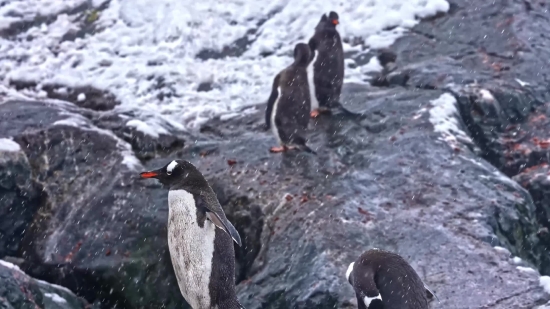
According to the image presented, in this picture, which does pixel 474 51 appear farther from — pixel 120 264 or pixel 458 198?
pixel 120 264

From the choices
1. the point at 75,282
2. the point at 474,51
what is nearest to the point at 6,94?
the point at 75,282

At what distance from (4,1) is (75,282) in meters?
5.66

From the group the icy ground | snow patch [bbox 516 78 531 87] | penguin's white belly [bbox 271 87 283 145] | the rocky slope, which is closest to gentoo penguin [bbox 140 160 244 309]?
the rocky slope

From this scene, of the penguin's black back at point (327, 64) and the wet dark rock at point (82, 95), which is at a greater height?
the penguin's black back at point (327, 64)

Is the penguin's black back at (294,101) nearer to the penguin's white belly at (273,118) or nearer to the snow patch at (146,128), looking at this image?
the penguin's white belly at (273,118)

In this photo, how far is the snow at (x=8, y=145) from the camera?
584 cm

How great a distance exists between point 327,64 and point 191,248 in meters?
3.15

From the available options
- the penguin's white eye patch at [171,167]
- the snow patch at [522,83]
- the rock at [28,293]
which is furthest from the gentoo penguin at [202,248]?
the snow patch at [522,83]

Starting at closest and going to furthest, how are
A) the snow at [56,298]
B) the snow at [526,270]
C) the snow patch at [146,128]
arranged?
the snow at [526,270] < the snow at [56,298] < the snow patch at [146,128]

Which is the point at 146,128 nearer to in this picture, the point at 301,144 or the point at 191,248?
the point at 301,144

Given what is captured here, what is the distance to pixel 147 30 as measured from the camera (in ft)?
28.8

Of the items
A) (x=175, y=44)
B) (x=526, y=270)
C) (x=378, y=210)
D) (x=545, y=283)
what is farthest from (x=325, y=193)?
(x=175, y=44)

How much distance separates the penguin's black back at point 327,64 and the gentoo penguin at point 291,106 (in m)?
0.22

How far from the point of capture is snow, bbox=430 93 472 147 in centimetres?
591
